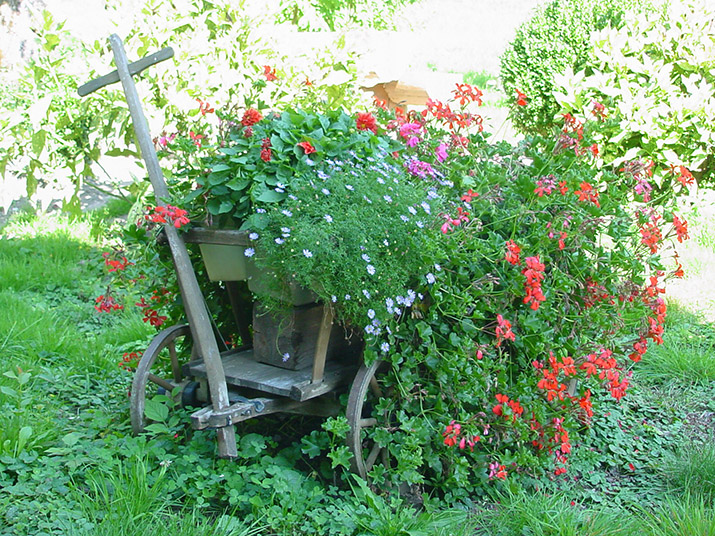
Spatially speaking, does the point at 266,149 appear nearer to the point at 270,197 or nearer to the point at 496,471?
the point at 270,197

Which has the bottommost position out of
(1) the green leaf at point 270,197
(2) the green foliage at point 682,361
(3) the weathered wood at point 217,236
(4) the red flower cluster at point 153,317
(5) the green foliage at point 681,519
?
(2) the green foliage at point 682,361

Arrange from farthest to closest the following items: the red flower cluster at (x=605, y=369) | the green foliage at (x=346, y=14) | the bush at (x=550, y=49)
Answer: the green foliage at (x=346, y=14)
the bush at (x=550, y=49)
the red flower cluster at (x=605, y=369)

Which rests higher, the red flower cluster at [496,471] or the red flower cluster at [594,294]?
the red flower cluster at [594,294]

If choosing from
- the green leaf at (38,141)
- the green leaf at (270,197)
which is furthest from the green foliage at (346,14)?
the green leaf at (270,197)

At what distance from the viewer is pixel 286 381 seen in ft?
8.91

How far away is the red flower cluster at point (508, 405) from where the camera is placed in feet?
9.31

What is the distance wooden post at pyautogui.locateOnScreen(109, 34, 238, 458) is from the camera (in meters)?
2.61

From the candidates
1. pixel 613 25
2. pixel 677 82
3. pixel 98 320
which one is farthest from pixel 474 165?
pixel 613 25

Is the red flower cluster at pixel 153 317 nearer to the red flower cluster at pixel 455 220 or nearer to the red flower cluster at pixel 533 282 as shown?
the red flower cluster at pixel 455 220

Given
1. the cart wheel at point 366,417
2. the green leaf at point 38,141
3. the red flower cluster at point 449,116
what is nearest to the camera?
the cart wheel at point 366,417

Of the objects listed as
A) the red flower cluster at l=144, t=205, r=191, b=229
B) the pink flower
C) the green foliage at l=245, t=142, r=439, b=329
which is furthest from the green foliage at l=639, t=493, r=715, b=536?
Answer: the red flower cluster at l=144, t=205, r=191, b=229

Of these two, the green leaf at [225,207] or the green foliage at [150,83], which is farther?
the green foliage at [150,83]

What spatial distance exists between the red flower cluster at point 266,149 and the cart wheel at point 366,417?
0.83m

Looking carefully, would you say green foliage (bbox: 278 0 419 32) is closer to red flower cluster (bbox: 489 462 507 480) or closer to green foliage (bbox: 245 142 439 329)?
green foliage (bbox: 245 142 439 329)
